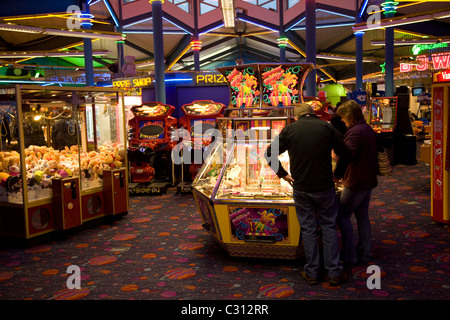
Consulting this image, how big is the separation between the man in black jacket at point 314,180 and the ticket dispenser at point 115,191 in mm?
2937

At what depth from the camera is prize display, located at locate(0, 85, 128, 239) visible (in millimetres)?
4875

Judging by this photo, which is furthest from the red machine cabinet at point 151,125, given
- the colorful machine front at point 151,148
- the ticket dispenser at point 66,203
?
the ticket dispenser at point 66,203

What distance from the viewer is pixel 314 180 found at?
3408mm

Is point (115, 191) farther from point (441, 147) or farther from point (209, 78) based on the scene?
point (209, 78)

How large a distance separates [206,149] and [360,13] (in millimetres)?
11287

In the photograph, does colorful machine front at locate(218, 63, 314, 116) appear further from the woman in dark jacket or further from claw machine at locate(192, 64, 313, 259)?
the woman in dark jacket

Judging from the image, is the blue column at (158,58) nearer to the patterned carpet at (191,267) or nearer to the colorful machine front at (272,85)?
the patterned carpet at (191,267)

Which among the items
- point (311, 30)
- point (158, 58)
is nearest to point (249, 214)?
point (158, 58)

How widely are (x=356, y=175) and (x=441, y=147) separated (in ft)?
6.06

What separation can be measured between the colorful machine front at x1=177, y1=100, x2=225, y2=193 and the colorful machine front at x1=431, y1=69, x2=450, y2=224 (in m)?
3.63

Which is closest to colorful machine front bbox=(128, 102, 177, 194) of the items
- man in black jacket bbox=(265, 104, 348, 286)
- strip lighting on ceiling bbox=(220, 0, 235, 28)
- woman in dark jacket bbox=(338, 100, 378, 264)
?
strip lighting on ceiling bbox=(220, 0, 235, 28)
